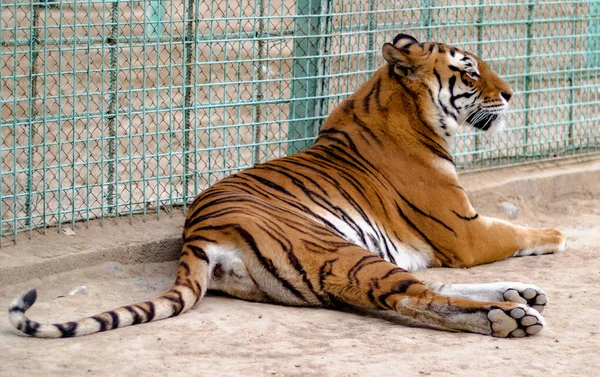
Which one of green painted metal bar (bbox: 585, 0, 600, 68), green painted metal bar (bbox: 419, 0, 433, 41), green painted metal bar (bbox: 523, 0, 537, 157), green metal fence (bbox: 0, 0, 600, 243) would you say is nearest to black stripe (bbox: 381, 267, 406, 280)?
green metal fence (bbox: 0, 0, 600, 243)

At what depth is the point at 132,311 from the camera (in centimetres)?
383

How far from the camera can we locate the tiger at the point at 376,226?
3953 millimetres

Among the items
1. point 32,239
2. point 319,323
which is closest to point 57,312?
point 32,239

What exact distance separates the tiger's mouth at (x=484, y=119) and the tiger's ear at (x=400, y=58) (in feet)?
1.59

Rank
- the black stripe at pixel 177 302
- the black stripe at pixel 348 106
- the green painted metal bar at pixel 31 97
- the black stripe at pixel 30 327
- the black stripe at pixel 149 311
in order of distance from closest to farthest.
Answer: the black stripe at pixel 30 327, the black stripe at pixel 149 311, the black stripe at pixel 177 302, the green painted metal bar at pixel 31 97, the black stripe at pixel 348 106

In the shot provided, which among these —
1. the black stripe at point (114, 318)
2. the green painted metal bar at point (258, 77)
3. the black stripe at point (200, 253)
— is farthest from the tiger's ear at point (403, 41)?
the black stripe at point (114, 318)

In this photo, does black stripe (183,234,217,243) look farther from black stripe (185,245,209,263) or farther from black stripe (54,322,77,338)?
black stripe (54,322,77,338)

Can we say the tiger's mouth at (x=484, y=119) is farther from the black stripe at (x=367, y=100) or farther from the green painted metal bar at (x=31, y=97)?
the green painted metal bar at (x=31, y=97)

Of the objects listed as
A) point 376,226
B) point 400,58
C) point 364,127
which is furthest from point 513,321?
point 400,58

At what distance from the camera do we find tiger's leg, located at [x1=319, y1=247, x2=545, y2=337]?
12.6ft

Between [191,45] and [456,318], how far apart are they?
2.21 m

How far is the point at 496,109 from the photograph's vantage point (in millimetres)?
5375

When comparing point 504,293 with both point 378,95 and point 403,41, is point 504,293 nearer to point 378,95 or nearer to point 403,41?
point 378,95

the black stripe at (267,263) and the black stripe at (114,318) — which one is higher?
the black stripe at (267,263)
